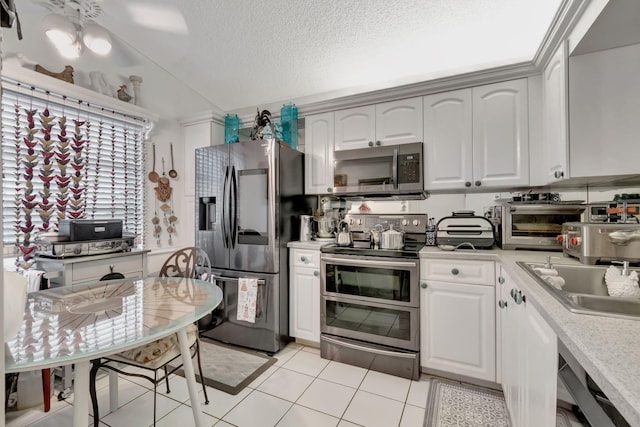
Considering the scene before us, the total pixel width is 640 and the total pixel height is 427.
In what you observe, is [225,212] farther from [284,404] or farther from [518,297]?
[518,297]

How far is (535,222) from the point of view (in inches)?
80.4

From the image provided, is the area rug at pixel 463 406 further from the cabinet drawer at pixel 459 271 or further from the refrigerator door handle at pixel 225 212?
the refrigerator door handle at pixel 225 212

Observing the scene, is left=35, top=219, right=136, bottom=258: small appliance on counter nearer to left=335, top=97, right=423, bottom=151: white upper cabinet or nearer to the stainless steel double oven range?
the stainless steel double oven range

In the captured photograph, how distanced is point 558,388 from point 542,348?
167 mm

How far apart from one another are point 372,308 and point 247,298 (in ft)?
3.52

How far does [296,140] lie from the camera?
9.59ft

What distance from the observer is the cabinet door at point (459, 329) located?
1922 millimetres

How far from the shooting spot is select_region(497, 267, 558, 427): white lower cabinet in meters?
0.94

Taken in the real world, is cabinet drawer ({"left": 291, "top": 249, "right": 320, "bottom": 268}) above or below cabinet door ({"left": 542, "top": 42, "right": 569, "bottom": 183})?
below

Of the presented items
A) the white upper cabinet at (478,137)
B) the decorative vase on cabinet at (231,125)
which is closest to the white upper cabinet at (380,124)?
the white upper cabinet at (478,137)

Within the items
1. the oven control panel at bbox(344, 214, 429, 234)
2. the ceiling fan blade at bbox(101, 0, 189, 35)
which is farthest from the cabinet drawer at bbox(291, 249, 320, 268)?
the ceiling fan blade at bbox(101, 0, 189, 35)

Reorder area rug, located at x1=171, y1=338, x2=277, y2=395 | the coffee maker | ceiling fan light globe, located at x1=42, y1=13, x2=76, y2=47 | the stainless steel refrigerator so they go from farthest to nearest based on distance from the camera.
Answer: the coffee maker, the stainless steel refrigerator, area rug, located at x1=171, y1=338, x2=277, y2=395, ceiling fan light globe, located at x1=42, y1=13, x2=76, y2=47

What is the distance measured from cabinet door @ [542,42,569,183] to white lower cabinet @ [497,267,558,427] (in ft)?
2.39

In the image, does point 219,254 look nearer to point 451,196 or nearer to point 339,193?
point 339,193
